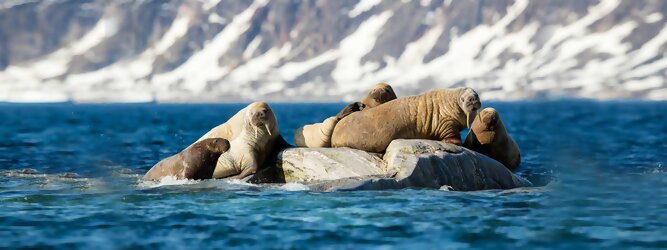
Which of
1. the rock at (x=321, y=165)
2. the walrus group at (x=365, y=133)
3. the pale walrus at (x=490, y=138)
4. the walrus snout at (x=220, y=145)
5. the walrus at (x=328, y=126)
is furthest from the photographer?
the walrus at (x=328, y=126)

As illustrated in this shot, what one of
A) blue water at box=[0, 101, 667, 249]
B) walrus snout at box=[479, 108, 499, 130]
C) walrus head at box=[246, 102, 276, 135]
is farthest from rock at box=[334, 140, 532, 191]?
walrus head at box=[246, 102, 276, 135]

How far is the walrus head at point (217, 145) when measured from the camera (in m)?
26.2

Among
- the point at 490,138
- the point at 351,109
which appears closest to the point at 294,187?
the point at 351,109

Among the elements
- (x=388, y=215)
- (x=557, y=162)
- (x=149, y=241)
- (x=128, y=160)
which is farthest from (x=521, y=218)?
(x=128, y=160)

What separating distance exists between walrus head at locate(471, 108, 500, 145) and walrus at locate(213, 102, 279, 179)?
5531 mm

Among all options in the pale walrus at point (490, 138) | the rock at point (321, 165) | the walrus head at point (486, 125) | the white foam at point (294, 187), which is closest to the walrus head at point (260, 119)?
the rock at point (321, 165)

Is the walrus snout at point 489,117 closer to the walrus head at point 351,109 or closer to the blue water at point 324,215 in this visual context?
the blue water at point 324,215

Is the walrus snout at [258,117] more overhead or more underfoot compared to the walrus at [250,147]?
more overhead

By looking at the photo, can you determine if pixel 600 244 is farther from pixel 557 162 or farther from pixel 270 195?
pixel 557 162

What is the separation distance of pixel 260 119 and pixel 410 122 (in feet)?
13.1

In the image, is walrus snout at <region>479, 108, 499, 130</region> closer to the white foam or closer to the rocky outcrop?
the rocky outcrop

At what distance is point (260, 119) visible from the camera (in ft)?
84.7

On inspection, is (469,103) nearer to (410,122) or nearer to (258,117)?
(410,122)

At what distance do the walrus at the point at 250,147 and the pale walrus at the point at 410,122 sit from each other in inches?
75.6
